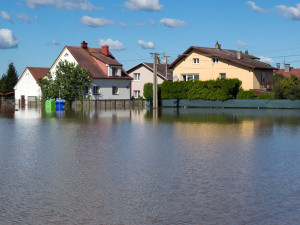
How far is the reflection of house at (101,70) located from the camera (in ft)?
234

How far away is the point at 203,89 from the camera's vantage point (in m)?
61.8

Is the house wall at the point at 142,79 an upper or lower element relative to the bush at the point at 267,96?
upper

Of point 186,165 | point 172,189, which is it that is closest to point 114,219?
point 172,189

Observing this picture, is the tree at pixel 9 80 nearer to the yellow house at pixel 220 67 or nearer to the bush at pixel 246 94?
the yellow house at pixel 220 67

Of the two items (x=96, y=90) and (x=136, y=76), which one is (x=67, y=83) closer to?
(x=96, y=90)

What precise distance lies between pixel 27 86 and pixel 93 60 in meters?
14.1

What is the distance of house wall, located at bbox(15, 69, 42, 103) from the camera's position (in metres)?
79.8

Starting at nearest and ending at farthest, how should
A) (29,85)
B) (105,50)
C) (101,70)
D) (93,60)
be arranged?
(101,70)
(93,60)
(105,50)
(29,85)

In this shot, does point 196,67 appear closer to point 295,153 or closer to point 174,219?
point 295,153

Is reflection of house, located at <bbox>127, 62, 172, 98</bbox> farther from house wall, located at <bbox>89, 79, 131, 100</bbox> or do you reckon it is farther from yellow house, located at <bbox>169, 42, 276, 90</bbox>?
yellow house, located at <bbox>169, 42, 276, 90</bbox>

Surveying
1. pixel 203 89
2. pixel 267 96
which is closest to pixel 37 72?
pixel 203 89

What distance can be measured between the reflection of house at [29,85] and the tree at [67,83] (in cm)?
1272

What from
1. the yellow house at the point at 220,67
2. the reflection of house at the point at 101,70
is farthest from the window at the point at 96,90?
the yellow house at the point at 220,67

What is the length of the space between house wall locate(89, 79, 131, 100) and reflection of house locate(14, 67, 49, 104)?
12.9 meters
